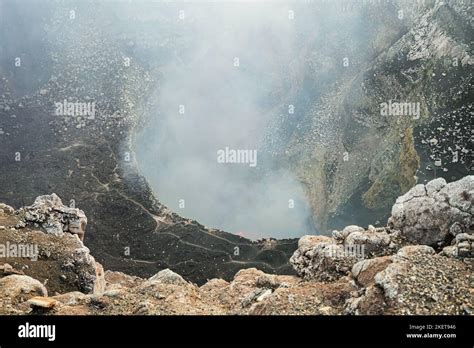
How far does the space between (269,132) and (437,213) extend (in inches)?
3134

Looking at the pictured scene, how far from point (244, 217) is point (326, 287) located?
236 feet

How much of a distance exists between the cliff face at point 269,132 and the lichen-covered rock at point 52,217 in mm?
23250

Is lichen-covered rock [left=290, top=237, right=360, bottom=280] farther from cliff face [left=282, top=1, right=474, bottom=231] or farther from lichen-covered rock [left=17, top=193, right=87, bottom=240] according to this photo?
cliff face [left=282, top=1, right=474, bottom=231]

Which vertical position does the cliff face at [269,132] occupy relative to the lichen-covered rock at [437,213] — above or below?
above

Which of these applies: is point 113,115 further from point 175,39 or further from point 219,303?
point 219,303

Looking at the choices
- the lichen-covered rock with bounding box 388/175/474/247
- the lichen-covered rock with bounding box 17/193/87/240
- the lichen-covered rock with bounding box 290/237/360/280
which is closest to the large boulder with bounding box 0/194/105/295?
the lichen-covered rock with bounding box 17/193/87/240

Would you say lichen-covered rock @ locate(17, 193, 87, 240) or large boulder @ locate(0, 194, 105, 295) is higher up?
lichen-covered rock @ locate(17, 193, 87, 240)

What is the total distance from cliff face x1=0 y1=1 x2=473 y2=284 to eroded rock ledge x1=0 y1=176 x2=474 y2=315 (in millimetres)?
28008

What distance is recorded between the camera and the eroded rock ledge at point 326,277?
23.2m

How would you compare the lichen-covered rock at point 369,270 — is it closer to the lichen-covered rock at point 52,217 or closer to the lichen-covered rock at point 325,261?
the lichen-covered rock at point 325,261

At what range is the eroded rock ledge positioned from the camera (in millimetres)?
23219

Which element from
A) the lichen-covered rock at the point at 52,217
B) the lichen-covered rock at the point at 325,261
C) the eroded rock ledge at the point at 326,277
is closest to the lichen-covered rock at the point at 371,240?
the eroded rock ledge at the point at 326,277

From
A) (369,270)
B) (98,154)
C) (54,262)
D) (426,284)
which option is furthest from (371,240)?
(98,154)

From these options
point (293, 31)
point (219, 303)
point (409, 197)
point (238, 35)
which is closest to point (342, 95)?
point (293, 31)
